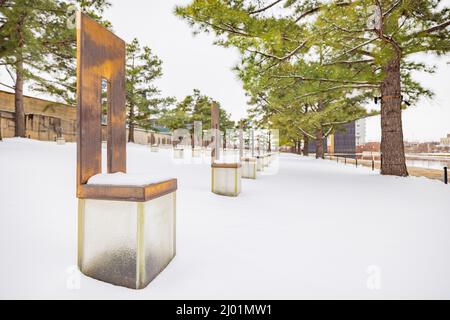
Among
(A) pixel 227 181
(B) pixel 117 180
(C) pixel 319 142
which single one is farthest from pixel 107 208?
(C) pixel 319 142

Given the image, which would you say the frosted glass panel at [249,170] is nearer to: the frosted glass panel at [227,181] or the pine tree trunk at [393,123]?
the frosted glass panel at [227,181]

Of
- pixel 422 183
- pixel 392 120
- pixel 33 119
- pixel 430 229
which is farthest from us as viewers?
pixel 33 119

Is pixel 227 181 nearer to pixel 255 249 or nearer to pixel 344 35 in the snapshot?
pixel 255 249

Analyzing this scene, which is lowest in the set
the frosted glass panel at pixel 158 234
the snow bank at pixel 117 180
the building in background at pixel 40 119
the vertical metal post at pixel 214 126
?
the frosted glass panel at pixel 158 234

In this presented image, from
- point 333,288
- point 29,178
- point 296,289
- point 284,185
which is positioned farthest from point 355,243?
point 29,178

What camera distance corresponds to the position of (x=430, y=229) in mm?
3904

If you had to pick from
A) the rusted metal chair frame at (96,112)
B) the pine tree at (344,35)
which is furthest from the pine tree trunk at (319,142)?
the rusted metal chair frame at (96,112)

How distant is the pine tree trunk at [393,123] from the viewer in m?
10.1

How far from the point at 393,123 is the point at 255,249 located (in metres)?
9.94

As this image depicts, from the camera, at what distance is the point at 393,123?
1016 centimetres

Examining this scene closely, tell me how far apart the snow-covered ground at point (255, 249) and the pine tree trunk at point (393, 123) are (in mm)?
5226

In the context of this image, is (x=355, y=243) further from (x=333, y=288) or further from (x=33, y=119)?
(x=33, y=119)

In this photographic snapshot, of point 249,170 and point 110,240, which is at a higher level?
point 249,170
